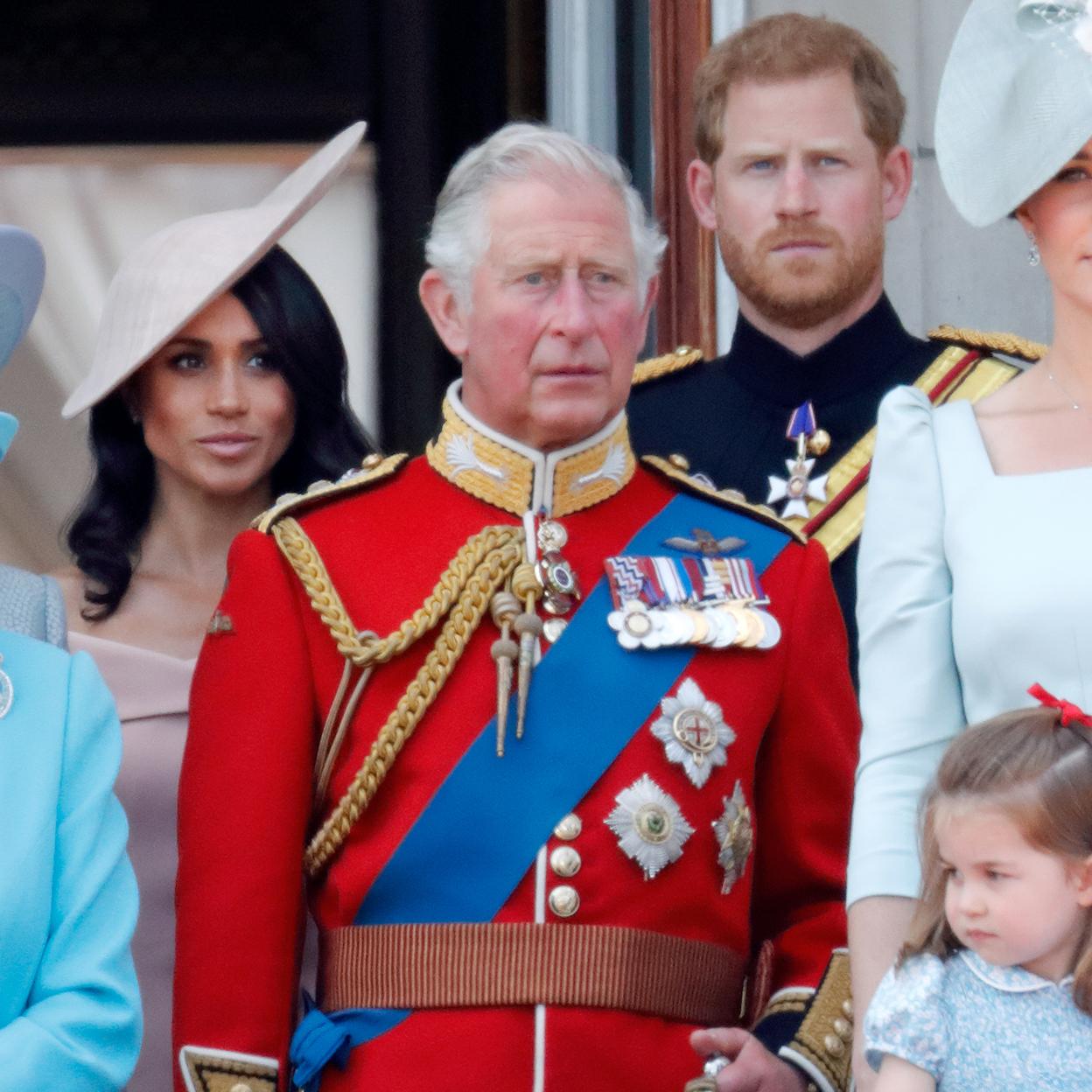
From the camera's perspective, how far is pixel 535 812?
321 cm

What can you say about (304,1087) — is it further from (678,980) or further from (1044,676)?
(1044,676)

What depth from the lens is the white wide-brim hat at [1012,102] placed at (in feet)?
9.36

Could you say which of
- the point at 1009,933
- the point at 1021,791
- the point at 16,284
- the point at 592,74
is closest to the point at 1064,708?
the point at 1021,791

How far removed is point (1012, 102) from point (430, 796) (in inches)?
37.9

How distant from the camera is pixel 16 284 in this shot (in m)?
3.18

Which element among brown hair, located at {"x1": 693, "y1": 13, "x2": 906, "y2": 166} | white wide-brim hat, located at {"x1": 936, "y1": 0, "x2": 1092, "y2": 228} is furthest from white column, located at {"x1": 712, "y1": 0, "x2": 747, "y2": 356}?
white wide-brim hat, located at {"x1": 936, "y1": 0, "x2": 1092, "y2": 228}

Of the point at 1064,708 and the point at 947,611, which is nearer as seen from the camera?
the point at 1064,708

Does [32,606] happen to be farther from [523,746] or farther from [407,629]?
[523,746]

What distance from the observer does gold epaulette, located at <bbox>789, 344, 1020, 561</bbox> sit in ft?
12.5

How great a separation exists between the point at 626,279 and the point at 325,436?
2.34ft

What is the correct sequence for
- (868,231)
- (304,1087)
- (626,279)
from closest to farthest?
1. (304,1087)
2. (626,279)
3. (868,231)

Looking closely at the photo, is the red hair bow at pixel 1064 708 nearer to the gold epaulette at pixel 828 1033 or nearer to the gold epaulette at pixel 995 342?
the gold epaulette at pixel 828 1033

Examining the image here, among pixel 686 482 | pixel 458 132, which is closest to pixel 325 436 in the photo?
pixel 686 482

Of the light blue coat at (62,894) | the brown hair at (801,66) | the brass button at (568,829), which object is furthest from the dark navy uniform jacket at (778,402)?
the light blue coat at (62,894)
